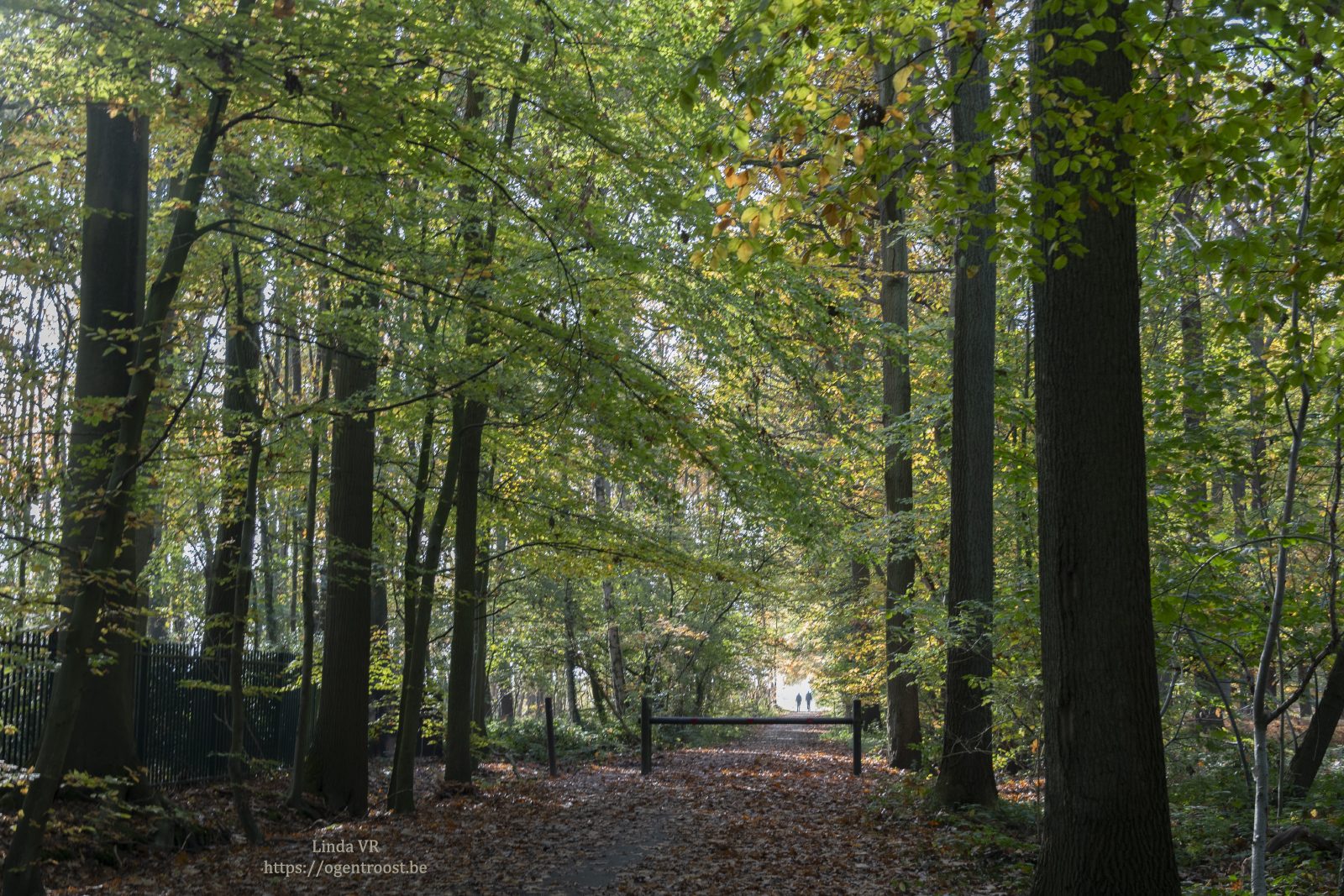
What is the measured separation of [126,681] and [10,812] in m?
1.45

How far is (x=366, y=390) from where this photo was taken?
1037 cm

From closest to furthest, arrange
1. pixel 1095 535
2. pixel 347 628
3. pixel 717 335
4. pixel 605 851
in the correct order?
pixel 1095 535 → pixel 605 851 → pixel 717 335 → pixel 347 628

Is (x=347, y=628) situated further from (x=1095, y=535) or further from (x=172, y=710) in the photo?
(x=1095, y=535)

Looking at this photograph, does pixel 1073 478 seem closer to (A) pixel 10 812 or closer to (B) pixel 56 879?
(B) pixel 56 879

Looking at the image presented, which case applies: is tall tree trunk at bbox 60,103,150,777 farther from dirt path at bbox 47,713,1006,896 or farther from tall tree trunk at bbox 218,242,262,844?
dirt path at bbox 47,713,1006,896

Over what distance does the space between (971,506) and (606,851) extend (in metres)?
4.88

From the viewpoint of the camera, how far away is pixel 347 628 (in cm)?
1149

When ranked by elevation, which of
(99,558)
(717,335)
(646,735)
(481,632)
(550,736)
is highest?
(717,335)

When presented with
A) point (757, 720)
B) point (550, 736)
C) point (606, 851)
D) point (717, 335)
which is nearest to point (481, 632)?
point (550, 736)

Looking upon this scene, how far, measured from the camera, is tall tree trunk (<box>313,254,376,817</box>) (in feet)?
37.2

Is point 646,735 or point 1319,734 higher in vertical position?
point 1319,734

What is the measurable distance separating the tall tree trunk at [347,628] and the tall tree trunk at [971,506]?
6514mm

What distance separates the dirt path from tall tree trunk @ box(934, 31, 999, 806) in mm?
851

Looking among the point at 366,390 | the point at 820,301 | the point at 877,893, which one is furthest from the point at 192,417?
the point at 877,893
